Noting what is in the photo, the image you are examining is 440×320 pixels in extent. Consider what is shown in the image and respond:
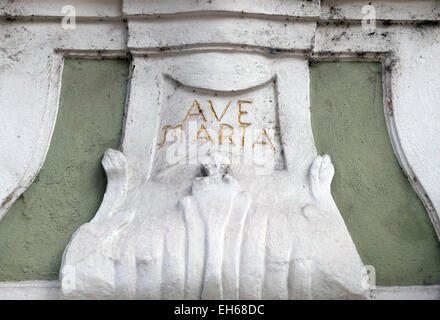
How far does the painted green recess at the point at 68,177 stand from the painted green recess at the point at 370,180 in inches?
34.5

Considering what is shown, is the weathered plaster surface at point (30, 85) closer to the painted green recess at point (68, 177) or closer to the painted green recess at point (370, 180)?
the painted green recess at point (68, 177)

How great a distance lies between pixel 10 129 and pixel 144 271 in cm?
88

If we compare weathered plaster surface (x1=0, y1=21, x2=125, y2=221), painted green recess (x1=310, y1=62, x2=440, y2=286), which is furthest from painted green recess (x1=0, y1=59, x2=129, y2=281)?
painted green recess (x1=310, y1=62, x2=440, y2=286)

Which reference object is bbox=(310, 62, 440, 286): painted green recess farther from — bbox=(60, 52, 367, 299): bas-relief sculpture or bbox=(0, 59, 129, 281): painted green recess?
bbox=(0, 59, 129, 281): painted green recess

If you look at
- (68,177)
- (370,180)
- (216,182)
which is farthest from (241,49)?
(68,177)

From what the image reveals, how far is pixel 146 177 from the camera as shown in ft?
10.6

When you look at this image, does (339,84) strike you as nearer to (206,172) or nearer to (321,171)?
(321,171)

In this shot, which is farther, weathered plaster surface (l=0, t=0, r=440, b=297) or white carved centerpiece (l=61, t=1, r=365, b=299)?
weathered plaster surface (l=0, t=0, r=440, b=297)

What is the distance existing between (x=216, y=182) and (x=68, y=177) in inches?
25.4

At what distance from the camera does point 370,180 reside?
3.28 meters

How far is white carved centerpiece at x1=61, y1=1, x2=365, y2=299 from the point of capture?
9.67ft

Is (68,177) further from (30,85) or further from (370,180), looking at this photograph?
(370,180)

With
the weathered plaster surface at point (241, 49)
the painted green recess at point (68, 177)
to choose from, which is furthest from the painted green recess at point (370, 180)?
the painted green recess at point (68, 177)
